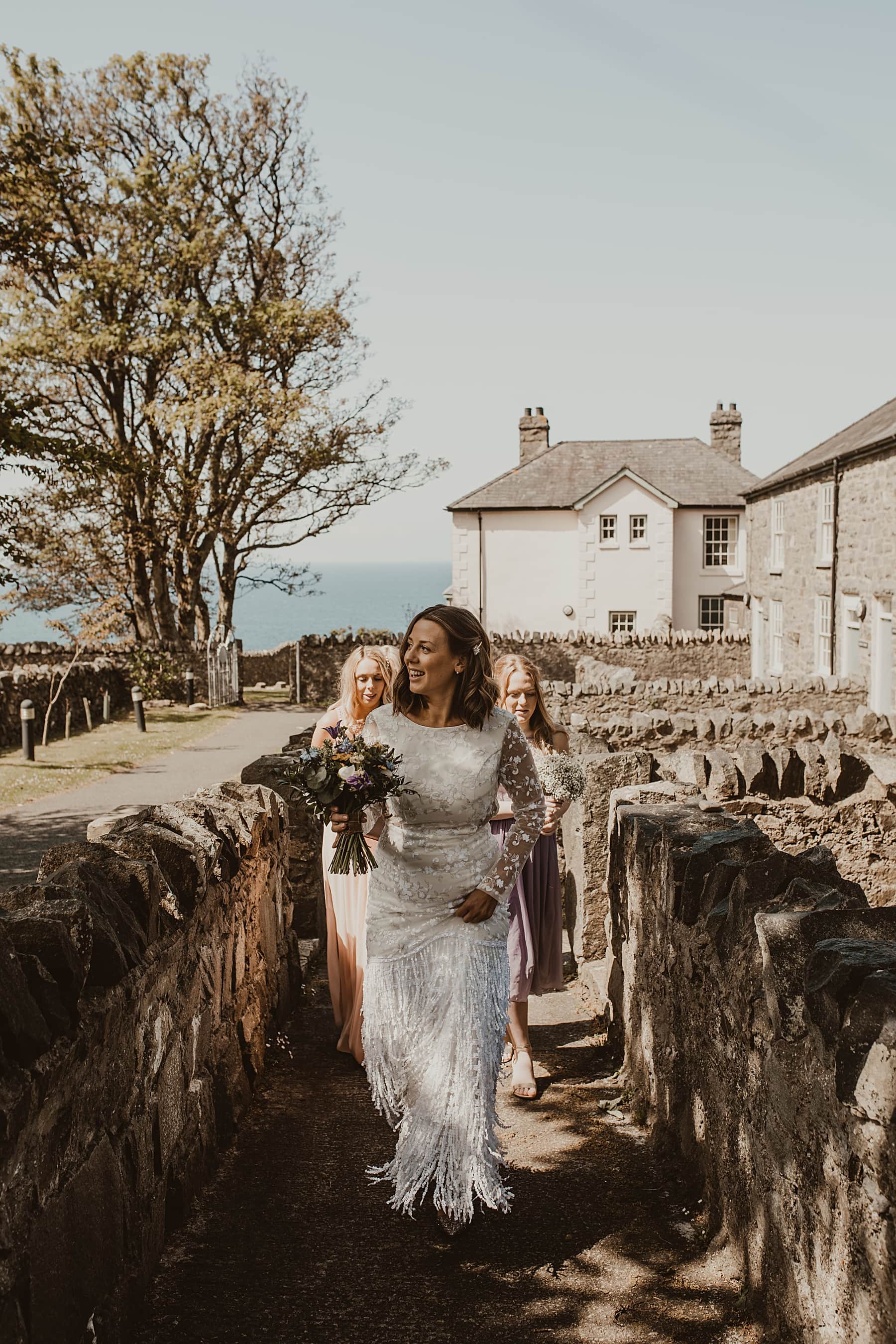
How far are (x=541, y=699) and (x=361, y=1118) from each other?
227cm

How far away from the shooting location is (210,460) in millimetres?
30969

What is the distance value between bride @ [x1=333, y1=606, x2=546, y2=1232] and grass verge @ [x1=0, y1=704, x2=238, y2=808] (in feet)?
39.3

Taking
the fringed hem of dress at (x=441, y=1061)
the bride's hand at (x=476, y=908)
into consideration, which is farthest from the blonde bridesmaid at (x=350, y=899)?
the bride's hand at (x=476, y=908)

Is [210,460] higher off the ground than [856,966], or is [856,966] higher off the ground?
[210,460]

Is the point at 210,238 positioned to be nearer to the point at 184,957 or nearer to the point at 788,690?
the point at 788,690

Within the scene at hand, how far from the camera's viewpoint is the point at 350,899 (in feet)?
17.8

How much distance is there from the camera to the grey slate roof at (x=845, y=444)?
20.5 meters

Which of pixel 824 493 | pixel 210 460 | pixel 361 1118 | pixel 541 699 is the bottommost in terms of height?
pixel 361 1118

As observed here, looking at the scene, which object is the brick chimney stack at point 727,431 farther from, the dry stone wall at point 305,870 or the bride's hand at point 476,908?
the bride's hand at point 476,908

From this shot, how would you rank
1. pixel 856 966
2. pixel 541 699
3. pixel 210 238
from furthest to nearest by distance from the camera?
pixel 210 238 → pixel 541 699 → pixel 856 966

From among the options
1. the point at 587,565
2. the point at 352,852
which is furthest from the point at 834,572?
the point at 352,852

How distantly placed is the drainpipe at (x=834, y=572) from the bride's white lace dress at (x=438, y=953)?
20.3 metres

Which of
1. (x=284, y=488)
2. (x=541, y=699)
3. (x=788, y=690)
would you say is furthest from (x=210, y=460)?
(x=541, y=699)

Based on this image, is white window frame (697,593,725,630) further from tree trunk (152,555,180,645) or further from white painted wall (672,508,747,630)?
tree trunk (152,555,180,645)
